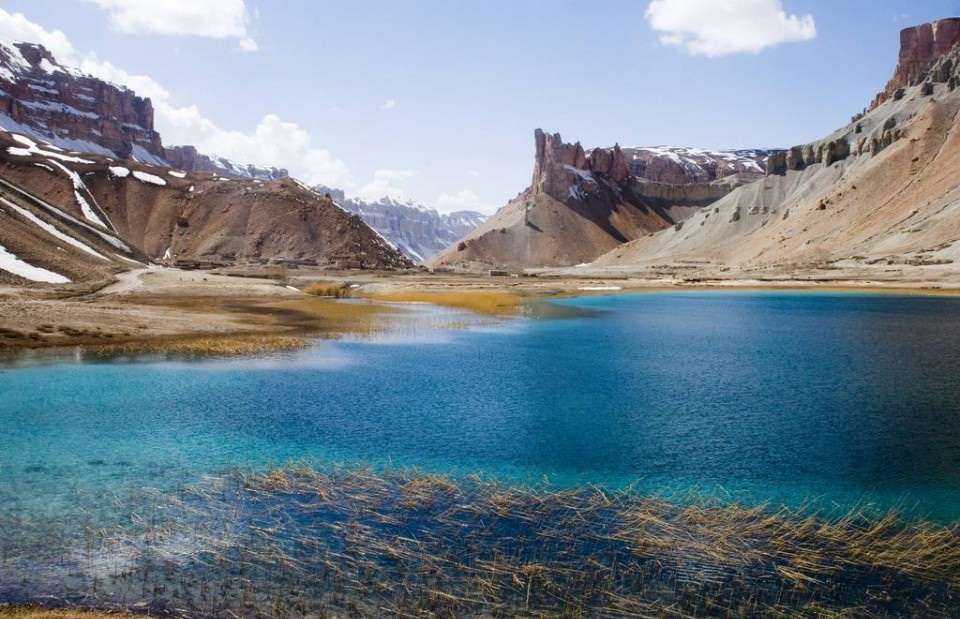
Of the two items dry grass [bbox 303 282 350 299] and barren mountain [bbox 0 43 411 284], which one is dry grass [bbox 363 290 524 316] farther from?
barren mountain [bbox 0 43 411 284]

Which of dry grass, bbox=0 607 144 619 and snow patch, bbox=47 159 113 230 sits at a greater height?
snow patch, bbox=47 159 113 230

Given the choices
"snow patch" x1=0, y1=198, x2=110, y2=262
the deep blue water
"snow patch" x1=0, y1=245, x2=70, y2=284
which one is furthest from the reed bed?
"snow patch" x1=0, y1=198, x2=110, y2=262

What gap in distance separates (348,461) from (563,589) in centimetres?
1042

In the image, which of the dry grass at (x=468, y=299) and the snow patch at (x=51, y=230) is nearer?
the dry grass at (x=468, y=299)

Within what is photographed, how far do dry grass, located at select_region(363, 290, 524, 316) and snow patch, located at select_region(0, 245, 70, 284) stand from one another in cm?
3768

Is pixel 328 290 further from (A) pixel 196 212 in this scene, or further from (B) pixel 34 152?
(B) pixel 34 152

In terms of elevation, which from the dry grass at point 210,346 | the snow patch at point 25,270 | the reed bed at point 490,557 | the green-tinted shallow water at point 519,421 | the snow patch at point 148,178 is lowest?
the reed bed at point 490,557

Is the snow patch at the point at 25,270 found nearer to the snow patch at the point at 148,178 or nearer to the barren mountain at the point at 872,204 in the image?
the snow patch at the point at 148,178

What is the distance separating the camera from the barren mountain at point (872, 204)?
126688mm

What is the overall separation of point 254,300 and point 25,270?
75.6ft

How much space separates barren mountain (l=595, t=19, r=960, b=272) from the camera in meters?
127

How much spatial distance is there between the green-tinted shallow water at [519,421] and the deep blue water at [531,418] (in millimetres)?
117

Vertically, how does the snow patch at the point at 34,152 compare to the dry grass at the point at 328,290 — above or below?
above

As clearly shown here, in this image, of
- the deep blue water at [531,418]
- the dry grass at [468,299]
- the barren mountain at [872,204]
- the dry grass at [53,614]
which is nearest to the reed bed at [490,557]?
the dry grass at [53,614]
